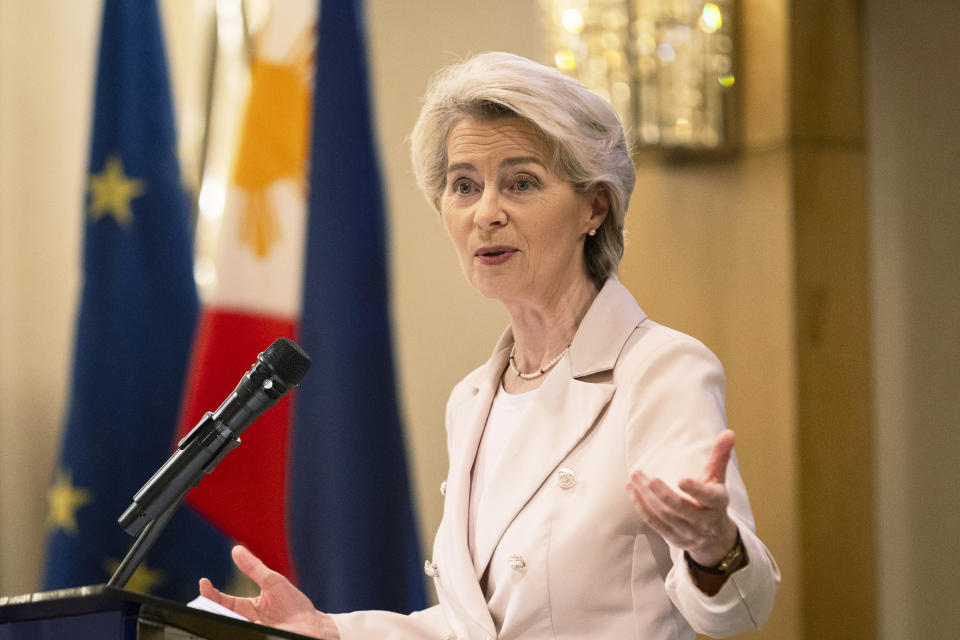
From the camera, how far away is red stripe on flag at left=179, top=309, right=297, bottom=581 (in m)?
3.07

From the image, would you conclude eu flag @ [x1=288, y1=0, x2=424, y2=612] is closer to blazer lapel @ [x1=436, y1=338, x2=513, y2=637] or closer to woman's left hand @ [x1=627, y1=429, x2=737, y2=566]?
blazer lapel @ [x1=436, y1=338, x2=513, y2=637]

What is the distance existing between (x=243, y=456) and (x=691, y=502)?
211cm

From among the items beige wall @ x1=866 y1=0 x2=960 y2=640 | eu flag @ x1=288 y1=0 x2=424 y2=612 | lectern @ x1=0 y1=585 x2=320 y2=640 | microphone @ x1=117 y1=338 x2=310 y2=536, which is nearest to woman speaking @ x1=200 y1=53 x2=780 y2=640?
microphone @ x1=117 y1=338 x2=310 y2=536

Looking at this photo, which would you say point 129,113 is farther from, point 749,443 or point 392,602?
point 749,443

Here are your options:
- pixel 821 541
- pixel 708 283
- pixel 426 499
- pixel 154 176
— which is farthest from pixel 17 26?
pixel 821 541

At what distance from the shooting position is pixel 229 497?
121 inches

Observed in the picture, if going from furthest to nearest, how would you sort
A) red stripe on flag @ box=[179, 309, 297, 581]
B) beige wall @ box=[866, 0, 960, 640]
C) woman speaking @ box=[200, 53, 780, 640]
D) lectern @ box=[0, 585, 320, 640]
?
beige wall @ box=[866, 0, 960, 640]
red stripe on flag @ box=[179, 309, 297, 581]
woman speaking @ box=[200, 53, 780, 640]
lectern @ box=[0, 585, 320, 640]

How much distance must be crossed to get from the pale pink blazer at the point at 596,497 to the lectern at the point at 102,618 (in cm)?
61

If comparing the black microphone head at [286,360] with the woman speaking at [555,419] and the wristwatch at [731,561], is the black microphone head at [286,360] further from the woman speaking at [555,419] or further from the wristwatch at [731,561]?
the wristwatch at [731,561]

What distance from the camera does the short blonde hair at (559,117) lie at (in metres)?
Answer: 1.72

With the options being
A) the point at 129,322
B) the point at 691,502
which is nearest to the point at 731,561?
the point at 691,502

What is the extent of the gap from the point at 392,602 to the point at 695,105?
1.71 meters

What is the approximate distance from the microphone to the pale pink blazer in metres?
0.47

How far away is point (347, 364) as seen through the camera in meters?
3.12
